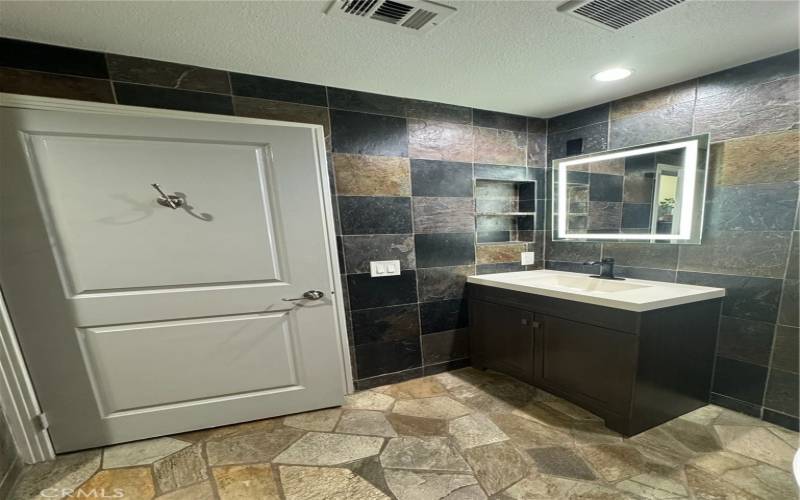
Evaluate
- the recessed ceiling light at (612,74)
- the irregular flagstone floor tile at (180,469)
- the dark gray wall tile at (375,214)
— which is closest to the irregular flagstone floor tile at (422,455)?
the irregular flagstone floor tile at (180,469)

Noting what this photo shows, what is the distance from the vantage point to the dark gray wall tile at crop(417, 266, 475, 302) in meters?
2.26

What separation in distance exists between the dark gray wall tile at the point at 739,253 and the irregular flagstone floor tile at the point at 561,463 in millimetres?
1455

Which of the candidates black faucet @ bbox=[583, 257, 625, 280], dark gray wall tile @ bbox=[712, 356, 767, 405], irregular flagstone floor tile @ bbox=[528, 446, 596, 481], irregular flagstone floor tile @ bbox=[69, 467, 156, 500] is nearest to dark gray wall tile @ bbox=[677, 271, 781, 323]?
dark gray wall tile @ bbox=[712, 356, 767, 405]

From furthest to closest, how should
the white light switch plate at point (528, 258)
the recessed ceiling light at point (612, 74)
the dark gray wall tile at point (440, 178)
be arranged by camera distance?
the white light switch plate at point (528, 258)
the dark gray wall tile at point (440, 178)
the recessed ceiling light at point (612, 74)

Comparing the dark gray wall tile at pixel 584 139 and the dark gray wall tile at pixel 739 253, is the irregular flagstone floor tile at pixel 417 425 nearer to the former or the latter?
the dark gray wall tile at pixel 739 253

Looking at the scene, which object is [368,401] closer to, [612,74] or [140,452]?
[140,452]

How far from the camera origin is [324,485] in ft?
4.39

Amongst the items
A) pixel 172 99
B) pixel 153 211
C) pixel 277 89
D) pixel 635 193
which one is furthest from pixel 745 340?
pixel 172 99

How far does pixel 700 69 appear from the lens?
1698 millimetres

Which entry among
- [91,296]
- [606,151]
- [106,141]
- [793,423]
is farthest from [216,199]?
[793,423]

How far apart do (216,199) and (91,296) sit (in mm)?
793

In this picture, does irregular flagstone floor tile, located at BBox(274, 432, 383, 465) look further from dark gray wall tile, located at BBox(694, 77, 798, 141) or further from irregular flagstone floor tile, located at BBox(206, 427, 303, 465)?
dark gray wall tile, located at BBox(694, 77, 798, 141)

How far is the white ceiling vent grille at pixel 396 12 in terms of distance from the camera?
1152mm

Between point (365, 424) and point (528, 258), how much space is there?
1.96m
